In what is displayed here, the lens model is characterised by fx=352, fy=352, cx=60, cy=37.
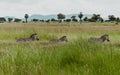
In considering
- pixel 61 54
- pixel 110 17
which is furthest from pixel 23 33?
pixel 110 17

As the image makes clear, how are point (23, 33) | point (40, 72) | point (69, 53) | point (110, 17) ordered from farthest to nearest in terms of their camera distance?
point (110, 17) → point (23, 33) → point (69, 53) → point (40, 72)

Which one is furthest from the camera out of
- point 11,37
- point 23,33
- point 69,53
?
point 23,33

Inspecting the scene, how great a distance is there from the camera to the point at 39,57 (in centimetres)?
784

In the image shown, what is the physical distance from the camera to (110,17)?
9606 cm

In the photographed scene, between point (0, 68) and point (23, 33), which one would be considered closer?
point (0, 68)

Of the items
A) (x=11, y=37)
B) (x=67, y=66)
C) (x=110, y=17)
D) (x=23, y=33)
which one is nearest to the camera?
(x=67, y=66)

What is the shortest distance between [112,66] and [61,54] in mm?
1455

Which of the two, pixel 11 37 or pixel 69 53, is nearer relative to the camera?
pixel 69 53

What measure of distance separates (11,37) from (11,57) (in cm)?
1567

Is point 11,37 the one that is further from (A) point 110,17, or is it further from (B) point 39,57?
(A) point 110,17

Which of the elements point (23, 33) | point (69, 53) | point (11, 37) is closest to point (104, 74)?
point (69, 53)

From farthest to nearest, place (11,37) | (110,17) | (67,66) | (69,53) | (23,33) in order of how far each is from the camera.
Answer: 1. (110,17)
2. (23,33)
3. (11,37)
4. (69,53)
5. (67,66)

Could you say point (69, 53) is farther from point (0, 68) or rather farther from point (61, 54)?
point (0, 68)

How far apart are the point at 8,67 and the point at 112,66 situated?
211 centimetres
